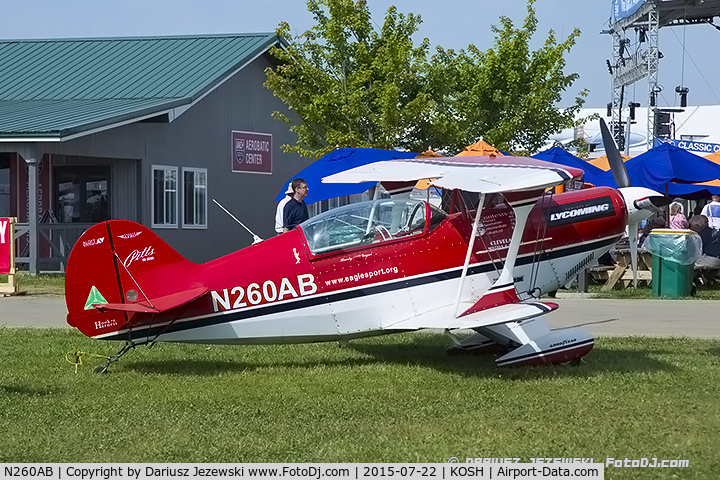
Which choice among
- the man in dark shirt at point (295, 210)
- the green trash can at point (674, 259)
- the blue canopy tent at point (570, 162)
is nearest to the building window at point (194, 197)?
the blue canopy tent at point (570, 162)

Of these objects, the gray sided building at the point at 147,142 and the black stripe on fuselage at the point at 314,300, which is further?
the gray sided building at the point at 147,142

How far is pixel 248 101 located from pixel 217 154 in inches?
76.4

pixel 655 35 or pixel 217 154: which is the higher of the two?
pixel 655 35

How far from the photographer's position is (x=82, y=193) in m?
24.0

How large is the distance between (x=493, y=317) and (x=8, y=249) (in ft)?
37.7

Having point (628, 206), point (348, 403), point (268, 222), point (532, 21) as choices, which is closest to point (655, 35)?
point (532, 21)

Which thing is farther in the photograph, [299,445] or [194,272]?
[194,272]

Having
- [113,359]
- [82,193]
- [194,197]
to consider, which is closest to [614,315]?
[113,359]

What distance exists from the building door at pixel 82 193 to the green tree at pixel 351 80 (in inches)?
197

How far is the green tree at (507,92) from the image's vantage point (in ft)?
83.1

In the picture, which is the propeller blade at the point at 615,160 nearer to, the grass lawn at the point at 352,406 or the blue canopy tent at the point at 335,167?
the grass lawn at the point at 352,406

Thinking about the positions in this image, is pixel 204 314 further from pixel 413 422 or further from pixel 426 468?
pixel 426 468

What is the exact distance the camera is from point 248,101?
25891 mm

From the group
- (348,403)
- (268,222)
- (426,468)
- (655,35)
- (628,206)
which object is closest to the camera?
(426,468)
